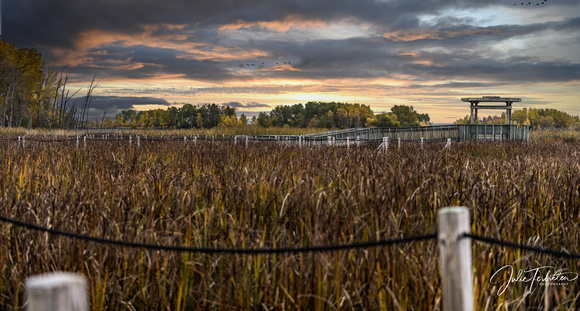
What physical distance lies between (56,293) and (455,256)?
133cm

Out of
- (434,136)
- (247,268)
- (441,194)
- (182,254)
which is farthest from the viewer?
(434,136)

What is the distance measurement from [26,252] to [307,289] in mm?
2014

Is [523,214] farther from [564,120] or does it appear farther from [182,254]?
[564,120]

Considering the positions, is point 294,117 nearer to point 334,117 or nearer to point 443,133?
point 334,117

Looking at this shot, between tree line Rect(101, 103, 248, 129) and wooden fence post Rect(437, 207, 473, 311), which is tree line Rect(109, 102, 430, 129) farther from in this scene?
wooden fence post Rect(437, 207, 473, 311)

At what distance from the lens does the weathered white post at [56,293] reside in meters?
1.04

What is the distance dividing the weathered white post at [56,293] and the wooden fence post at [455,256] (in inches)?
47.8

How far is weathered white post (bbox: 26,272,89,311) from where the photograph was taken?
3.41 ft

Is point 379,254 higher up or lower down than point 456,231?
lower down

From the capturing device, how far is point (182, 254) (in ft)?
10.3

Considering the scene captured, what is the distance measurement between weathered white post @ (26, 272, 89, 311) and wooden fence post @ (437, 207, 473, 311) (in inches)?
47.8

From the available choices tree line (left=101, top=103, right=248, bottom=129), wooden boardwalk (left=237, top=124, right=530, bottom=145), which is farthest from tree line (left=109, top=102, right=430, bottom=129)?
wooden boardwalk (left=237, top=124, right=530, bottom=145)

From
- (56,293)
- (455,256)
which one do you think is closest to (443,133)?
(455,256)

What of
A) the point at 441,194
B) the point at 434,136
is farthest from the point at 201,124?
the point at 441,194
